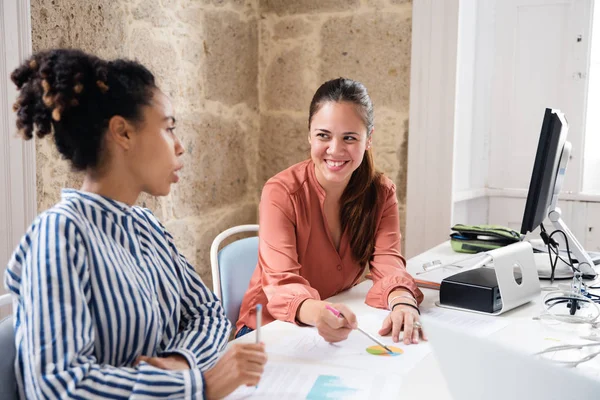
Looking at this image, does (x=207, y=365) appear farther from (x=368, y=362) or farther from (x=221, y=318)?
(x=368, y=362)

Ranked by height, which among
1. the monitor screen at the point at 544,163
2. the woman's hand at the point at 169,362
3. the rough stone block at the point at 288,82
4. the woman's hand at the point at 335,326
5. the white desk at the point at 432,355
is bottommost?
the white desk at the point at 432,355

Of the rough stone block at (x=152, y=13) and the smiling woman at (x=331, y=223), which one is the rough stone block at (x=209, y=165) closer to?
the rough stone block at (x=152, y=13)

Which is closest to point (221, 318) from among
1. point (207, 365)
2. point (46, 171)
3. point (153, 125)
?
point (207, 365)

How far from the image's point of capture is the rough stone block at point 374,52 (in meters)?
2.84

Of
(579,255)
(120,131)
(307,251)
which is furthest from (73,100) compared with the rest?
(579,255)

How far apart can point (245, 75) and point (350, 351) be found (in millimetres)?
2057

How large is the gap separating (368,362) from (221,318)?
32cm

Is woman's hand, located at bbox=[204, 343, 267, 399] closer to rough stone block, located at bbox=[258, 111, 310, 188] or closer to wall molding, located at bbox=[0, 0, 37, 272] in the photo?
wall molding, located at bbox=[0, 0, 37, 272]

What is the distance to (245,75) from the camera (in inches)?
120

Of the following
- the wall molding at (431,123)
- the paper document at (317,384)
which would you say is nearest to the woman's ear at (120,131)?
the paper document at (317,384)

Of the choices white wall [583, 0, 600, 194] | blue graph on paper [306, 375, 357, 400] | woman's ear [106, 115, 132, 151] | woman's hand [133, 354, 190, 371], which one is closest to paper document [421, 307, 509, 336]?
blue graph on paper [306, 375, 357, 400]

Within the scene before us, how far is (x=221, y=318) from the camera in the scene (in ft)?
3.98

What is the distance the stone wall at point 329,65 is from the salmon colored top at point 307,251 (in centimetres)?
103

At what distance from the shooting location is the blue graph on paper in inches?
41.2
